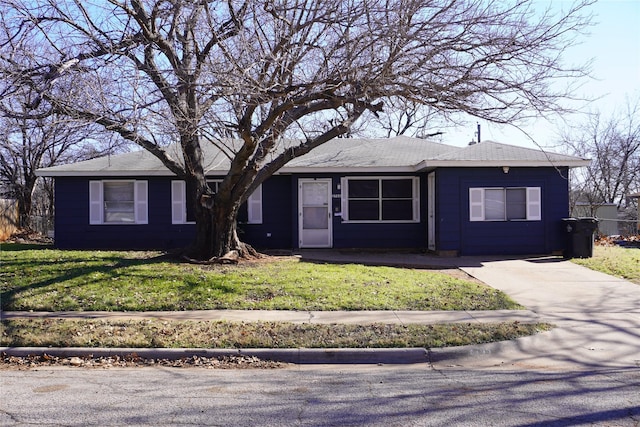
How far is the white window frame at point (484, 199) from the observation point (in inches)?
658

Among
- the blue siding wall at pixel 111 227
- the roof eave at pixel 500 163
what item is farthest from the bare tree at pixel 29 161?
the roof eave at pixel 500 163

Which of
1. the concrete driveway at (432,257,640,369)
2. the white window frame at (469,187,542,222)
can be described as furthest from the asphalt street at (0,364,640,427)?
the white window frame at (469,187,542,222)

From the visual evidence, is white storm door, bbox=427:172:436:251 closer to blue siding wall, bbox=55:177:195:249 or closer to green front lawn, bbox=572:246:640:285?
green front lawn, bbox=572:246:640:285

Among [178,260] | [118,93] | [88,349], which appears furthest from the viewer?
[178,260]

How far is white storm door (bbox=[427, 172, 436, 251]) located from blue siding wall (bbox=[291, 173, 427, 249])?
25 cm

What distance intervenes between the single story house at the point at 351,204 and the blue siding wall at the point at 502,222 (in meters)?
0.03

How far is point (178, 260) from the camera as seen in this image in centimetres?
1370

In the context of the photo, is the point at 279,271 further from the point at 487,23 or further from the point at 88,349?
the point at 487,23

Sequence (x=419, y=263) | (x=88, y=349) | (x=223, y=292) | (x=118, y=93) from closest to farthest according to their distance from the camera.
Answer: (x=88, y=349) → (x=223, y=292) → (x=118, y=93) → (x=419, y=263)

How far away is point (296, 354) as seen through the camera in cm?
741

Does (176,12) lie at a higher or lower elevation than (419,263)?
higher

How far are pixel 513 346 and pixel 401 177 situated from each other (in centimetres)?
1101

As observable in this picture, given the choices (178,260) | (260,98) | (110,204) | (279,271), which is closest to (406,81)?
(260,98)

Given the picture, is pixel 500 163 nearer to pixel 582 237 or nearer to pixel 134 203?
pixel 582 237
